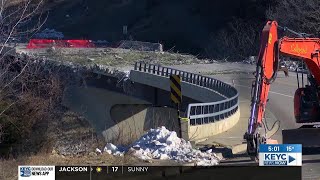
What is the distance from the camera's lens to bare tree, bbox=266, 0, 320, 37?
4831 centimetres

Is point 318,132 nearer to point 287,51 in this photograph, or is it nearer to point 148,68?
point 287,51

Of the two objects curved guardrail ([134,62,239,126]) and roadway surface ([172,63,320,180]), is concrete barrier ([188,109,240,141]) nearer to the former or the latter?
curved guardrail ([134,62,239,126])

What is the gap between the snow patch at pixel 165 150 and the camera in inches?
600

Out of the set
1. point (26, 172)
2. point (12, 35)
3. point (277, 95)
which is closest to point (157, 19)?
point (277, 95)

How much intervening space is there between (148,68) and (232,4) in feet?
129

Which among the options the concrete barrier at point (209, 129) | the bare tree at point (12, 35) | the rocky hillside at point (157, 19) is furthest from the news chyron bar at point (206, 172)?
the rocky hillside at point (157, 19)

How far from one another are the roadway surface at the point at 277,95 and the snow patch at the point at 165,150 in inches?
34.6

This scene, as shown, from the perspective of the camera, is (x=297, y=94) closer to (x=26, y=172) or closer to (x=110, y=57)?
(x=26, y=172)

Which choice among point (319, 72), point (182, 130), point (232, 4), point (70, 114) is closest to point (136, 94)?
point (70, 114)

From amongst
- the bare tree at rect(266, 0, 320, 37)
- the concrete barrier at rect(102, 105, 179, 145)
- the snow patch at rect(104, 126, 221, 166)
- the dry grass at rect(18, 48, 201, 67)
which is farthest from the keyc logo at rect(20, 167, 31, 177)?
the bare tree at rect(266, 0, 320, 37)

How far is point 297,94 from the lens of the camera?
18.3 meters

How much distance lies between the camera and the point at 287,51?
16125mm

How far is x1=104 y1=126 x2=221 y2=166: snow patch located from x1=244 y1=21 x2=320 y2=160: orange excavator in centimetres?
129

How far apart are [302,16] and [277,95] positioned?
18.1 meters
